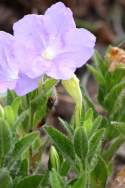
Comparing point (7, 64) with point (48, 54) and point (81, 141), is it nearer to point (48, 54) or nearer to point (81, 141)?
point (48, 54)

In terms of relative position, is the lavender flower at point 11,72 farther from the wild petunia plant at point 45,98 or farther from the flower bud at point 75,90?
the flower bud at point 75,90

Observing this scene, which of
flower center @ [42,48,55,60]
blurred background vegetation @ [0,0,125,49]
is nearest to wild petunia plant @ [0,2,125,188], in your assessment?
flower center @ [42,48,55,60]

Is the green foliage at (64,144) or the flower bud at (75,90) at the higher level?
the flower bud at (75,90)

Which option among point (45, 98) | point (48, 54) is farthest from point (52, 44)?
point (45, 98)

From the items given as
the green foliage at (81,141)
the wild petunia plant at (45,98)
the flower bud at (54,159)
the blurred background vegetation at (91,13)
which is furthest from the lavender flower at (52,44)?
the blurred background vegetation at (91,13)

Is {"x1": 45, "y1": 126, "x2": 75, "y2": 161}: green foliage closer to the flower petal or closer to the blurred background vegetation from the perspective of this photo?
the flower petal

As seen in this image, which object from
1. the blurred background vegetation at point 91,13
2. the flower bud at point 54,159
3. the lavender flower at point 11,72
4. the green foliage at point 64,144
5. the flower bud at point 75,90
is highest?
the lavender flower at point 11,72
